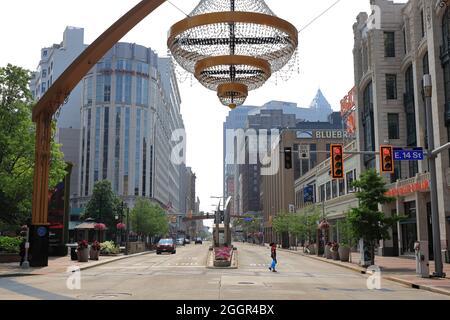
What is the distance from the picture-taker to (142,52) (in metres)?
143

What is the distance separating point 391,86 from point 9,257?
3928 cm

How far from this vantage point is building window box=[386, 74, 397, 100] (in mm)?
53750

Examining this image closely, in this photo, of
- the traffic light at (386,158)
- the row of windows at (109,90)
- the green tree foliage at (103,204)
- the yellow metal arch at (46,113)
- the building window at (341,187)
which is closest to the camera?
the traffic light at (386,158)

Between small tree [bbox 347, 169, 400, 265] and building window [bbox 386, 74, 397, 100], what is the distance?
1958 centimetres

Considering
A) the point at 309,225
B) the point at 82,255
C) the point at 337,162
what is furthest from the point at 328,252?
the point at 337,162

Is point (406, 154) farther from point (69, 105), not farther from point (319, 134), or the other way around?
point (69, 105)

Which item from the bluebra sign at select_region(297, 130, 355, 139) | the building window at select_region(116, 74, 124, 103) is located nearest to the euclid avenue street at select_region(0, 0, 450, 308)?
the bluebra sign at select_region(297, 130, 355, 139)

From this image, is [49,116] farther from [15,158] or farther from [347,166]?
[347,166]

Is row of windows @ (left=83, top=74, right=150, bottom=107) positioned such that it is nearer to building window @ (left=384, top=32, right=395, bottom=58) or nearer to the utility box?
building window @ (left=384, top=32, right=395, bottom=58)

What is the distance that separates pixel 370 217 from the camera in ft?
116

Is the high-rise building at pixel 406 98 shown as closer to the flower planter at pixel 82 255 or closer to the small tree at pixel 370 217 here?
the small tree at pixel 370 217

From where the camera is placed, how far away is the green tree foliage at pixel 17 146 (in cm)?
3847

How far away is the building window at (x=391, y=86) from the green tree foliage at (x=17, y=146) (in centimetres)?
3289

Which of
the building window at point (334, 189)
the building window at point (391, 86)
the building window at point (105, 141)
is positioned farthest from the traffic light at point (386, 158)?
the building window at point (105, 141)
